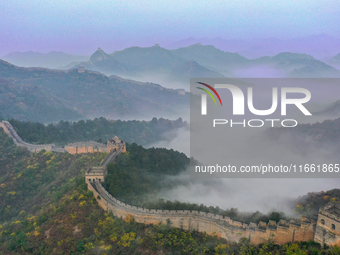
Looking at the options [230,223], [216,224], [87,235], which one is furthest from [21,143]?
[230,223]

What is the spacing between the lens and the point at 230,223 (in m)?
29.2

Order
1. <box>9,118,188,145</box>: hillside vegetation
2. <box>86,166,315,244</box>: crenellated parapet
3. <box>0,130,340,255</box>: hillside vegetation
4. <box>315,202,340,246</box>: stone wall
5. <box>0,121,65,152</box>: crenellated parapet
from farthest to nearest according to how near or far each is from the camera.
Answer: <box>9,118,188,145</box>: hillside vegetation, <box>0,121,65,152</box>: crenellated parapet, <box>0,130,340,255</box>: hillside vegetation, <box>86,166,315,244</box>: crenellated parapet, <box>315,202,340,246</box>: stone wall

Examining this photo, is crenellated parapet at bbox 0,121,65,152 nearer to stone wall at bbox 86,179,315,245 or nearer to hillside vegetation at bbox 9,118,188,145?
hillside vegetation at bbox 9,118,188,145

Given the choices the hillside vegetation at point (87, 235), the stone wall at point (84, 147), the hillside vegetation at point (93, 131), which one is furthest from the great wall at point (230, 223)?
the hillside vegetation at point (93, 131)

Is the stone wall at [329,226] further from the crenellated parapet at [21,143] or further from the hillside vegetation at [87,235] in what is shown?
the crenellated parapet at [21,143]

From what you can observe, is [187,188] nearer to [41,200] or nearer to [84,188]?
[84,188]

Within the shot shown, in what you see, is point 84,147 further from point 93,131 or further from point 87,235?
point 93,131

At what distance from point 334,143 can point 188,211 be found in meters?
89.7

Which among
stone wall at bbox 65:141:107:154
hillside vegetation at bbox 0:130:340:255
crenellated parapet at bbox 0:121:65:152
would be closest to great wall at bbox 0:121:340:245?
hillside vegetation at bbox 0:130:340:255

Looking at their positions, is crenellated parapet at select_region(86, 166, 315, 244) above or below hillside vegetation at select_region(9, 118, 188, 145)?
below

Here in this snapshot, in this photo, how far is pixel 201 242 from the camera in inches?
1155

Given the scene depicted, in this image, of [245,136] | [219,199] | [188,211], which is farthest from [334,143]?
[188,211]

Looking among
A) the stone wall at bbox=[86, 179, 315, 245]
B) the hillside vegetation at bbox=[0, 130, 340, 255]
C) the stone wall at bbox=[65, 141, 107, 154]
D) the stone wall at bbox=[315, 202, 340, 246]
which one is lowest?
the hillside vegetation at bbox=[0, 130, 340, 255]

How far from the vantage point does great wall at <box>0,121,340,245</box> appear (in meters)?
23.4
